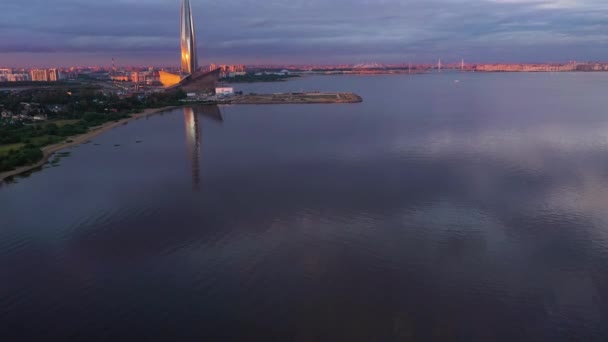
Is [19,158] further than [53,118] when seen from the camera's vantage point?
No

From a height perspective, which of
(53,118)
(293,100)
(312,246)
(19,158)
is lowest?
(312,246)

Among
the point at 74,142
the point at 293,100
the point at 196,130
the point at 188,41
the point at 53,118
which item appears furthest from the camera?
the point at 188,41

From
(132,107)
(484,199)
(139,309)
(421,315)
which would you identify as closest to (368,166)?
(484,199)

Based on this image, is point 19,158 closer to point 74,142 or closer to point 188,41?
point 74,142

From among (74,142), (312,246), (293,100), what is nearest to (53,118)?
(74,142)

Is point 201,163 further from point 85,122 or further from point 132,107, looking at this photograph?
point 132,107

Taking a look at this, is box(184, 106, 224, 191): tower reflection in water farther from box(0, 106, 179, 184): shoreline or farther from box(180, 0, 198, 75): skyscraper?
box(180, 0, 198, 75): skyscraper

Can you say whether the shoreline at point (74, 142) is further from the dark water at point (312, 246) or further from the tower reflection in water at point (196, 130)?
the tower reflection in water at point (196, 130)
